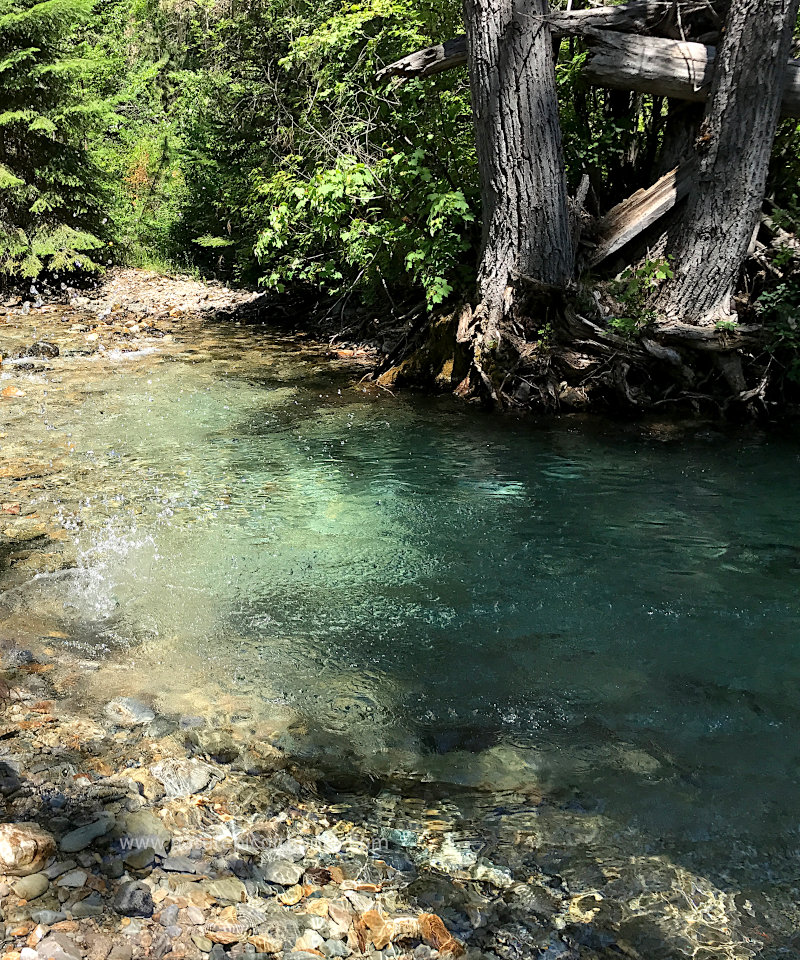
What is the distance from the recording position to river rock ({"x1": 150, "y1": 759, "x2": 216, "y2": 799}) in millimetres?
2990

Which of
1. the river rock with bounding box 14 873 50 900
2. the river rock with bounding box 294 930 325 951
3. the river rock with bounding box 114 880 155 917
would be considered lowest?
the river rock with bounding box 294 930 325 951

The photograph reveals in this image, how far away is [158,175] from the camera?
884 inches

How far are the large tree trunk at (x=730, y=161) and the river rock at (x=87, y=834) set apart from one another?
7.22m

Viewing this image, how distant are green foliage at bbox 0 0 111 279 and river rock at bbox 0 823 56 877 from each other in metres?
14.4

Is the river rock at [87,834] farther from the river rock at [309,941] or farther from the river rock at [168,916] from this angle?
the river rock at [309,941]

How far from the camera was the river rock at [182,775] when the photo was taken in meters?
2.99

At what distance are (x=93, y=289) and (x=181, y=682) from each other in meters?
14.3

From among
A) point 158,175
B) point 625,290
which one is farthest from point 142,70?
point 625,290

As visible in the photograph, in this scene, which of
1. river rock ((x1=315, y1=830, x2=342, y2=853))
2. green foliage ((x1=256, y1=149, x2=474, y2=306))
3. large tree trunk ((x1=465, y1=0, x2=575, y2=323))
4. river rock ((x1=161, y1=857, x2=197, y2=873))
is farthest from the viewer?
green foliage ((x1=256, y1=149, x2=474, y2=306))

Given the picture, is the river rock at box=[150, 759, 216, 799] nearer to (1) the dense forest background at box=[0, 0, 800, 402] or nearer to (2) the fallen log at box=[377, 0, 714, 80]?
(1) the dense forest background at box=[0, 0, 800, 402]

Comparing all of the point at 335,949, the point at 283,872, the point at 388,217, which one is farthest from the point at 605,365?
the point at 335,949

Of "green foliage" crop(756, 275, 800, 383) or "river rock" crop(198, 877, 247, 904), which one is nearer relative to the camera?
"river rock" crop(198, 877, 247, 904)

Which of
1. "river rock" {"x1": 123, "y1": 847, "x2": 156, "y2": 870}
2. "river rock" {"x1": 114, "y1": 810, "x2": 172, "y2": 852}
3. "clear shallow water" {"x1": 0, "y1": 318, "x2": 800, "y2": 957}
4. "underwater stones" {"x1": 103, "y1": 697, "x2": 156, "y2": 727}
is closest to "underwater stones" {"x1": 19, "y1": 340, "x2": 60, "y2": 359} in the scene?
"clear shallow water" {"x1": 0, "y1": 318, "x2": 800, "y2": 957}

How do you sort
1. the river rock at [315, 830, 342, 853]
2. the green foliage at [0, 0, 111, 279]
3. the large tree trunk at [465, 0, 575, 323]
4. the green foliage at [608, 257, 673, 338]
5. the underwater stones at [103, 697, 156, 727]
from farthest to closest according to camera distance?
the green foliage at [0, 0, 111, 279], the green foliage at [608, 257, 673, 338], the large tree trunk at [465, 0, 575, 323], the underwater stones at [103, 697, 156, 727], the river rock at [315, 830, 342, 853]
